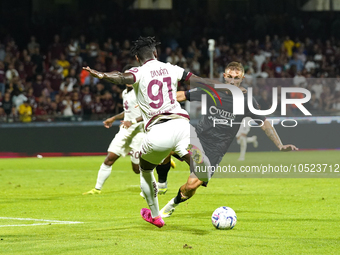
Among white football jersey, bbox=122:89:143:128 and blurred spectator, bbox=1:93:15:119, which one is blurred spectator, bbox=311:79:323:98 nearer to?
blurred spectator, bbox=1:93:15:119

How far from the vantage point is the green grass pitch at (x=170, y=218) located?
239 inches

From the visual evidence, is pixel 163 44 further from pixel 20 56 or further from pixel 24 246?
pixel 24 246

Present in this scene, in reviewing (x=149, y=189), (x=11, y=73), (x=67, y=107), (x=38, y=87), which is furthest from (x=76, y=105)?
(x=149, y=189)

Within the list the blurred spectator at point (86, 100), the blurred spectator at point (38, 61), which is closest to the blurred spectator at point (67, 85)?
the blurred spectator at point (86, 100)

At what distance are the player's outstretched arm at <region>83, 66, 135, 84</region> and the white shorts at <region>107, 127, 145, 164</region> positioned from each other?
4.81 metres

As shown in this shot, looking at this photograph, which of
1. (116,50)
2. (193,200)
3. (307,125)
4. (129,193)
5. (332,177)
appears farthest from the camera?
(116,50)

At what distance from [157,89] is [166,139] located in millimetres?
570

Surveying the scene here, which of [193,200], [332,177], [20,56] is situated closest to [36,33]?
[20,56]

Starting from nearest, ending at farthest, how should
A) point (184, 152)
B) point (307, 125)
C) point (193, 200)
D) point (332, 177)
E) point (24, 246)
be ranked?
point (24, 246), point (184, 152), point (193, 200), point (332, 177), point (307, 125)

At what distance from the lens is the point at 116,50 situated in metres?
24.9

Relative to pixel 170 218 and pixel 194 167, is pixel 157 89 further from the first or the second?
pixel 170 218

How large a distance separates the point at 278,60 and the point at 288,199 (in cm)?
1648

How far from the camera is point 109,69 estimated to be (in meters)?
23.9

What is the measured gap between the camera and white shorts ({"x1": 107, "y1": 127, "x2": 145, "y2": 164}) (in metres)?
11.4
